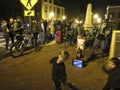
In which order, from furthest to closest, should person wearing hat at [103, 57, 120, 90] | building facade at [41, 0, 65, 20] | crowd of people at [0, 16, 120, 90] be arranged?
building facade at [41, 0, 65, 20], crowd of people at [0, 16, 120, 90], person wearing hat at [103, 57, 120, 90]

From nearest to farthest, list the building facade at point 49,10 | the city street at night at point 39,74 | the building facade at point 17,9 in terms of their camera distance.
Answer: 1. the city street at night at point 39,74
2. the building facade at point 17,9
3. the building facade at point 49,10

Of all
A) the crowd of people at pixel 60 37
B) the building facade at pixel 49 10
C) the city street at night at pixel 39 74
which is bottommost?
the city street at night at pixel 39 74

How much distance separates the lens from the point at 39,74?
28.7ft

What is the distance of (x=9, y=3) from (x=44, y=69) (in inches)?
908

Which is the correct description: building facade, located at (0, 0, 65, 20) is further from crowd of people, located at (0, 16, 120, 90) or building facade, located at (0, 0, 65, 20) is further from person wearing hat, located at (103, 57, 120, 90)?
person wearing hat, located at (103, 57, 120, 90)

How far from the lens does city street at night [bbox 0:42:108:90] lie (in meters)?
7.47

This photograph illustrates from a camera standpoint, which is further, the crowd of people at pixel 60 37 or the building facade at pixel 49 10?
the building facade at pixel 49 10

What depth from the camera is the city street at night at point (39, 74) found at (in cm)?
747

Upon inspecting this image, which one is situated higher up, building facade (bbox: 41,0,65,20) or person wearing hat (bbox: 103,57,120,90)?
building facade (bbox: 41,0,65,20)

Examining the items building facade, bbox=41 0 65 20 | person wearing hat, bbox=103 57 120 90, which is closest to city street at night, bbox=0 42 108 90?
person wearing hat, bbox=103 57 120 90

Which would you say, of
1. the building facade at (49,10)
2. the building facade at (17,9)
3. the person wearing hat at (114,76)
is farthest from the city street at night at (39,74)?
the building facade at (49,10)

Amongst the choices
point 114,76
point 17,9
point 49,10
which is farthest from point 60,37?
point 49,10

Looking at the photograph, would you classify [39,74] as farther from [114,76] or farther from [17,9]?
[17,9]

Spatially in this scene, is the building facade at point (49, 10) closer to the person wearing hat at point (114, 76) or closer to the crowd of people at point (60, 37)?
the crowd of people at point (60, 37)
